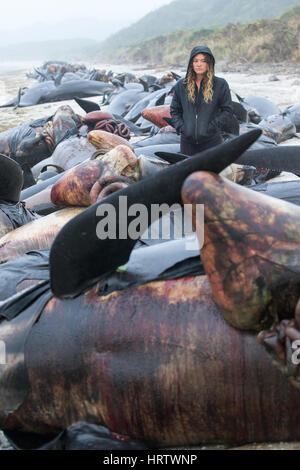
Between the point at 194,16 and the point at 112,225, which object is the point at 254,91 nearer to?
the point at 112,225

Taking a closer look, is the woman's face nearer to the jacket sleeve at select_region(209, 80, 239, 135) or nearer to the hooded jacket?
the hooded jacket

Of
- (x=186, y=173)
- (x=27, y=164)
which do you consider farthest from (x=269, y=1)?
(x=186, y=173)

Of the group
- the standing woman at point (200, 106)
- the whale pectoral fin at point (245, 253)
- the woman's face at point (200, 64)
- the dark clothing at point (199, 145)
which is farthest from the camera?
the dark clothing at point (199, 145)

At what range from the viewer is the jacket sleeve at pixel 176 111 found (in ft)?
16.7

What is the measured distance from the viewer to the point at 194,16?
86.2m

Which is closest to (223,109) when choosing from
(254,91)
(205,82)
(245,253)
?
(205,82)

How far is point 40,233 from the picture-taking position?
3598mm

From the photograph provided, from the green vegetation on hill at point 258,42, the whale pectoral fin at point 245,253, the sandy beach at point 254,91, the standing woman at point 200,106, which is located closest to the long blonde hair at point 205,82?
the standing woman at point 200,106

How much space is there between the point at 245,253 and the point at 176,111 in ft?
11.8

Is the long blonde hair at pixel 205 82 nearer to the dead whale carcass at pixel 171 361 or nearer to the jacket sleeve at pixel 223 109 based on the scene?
the jacket sleeve at pixel 223 109

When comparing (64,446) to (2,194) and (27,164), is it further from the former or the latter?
(27,164)

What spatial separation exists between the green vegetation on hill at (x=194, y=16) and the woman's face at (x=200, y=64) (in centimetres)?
5985

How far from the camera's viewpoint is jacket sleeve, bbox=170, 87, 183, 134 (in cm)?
509

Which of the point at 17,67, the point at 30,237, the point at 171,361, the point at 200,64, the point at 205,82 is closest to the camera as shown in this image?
the point at 171,361
